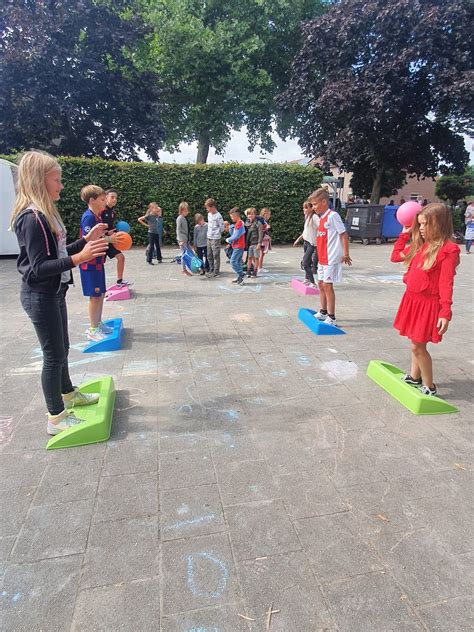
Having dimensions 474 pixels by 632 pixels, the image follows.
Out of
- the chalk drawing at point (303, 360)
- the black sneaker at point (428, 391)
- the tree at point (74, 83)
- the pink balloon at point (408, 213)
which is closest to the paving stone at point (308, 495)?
the black sneaker at point (428, 391)

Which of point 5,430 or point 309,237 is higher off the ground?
point 309,237

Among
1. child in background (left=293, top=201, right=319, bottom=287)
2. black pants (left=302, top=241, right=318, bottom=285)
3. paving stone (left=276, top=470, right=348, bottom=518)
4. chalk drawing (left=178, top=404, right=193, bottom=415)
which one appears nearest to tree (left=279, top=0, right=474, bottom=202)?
child in background (left=293, top=201, right=319, bottom=287)

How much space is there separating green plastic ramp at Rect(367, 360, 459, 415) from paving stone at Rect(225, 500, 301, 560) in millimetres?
1739

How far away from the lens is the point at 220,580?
1938mm

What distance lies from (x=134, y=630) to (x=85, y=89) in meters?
21.0

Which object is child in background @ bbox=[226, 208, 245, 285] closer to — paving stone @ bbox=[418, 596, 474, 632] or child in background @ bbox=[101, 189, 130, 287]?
child in background @ bbox=[101, 189, 130, 287]

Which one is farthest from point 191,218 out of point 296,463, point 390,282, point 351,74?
point 296,463

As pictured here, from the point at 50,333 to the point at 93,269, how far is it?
2361 mm

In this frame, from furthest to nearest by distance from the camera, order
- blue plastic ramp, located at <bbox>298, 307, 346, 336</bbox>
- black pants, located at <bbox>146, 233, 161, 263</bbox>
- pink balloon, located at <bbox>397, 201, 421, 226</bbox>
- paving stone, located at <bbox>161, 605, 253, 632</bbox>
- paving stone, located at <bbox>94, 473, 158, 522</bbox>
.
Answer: black pants, located at <bbox>146, 233, 161, 263</bbox> < blue plastic ramp, located at <bbox>298, 307, 346, 336</bbox> < pink balloon, located at <bbox>397, 201, 421, 226</bbox> < paving stone, located at <bbox>94, 473, 158, 522</bbox> < paving stone, located at <bbox>161, 605, 253, 632</bbox>

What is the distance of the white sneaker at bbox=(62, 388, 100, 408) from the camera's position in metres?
3.42

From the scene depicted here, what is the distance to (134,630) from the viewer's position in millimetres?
1712

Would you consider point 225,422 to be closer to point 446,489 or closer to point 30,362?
point 446,489

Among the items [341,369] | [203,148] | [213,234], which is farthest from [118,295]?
[203,148]

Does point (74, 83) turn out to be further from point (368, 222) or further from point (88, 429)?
point (88, 429)
